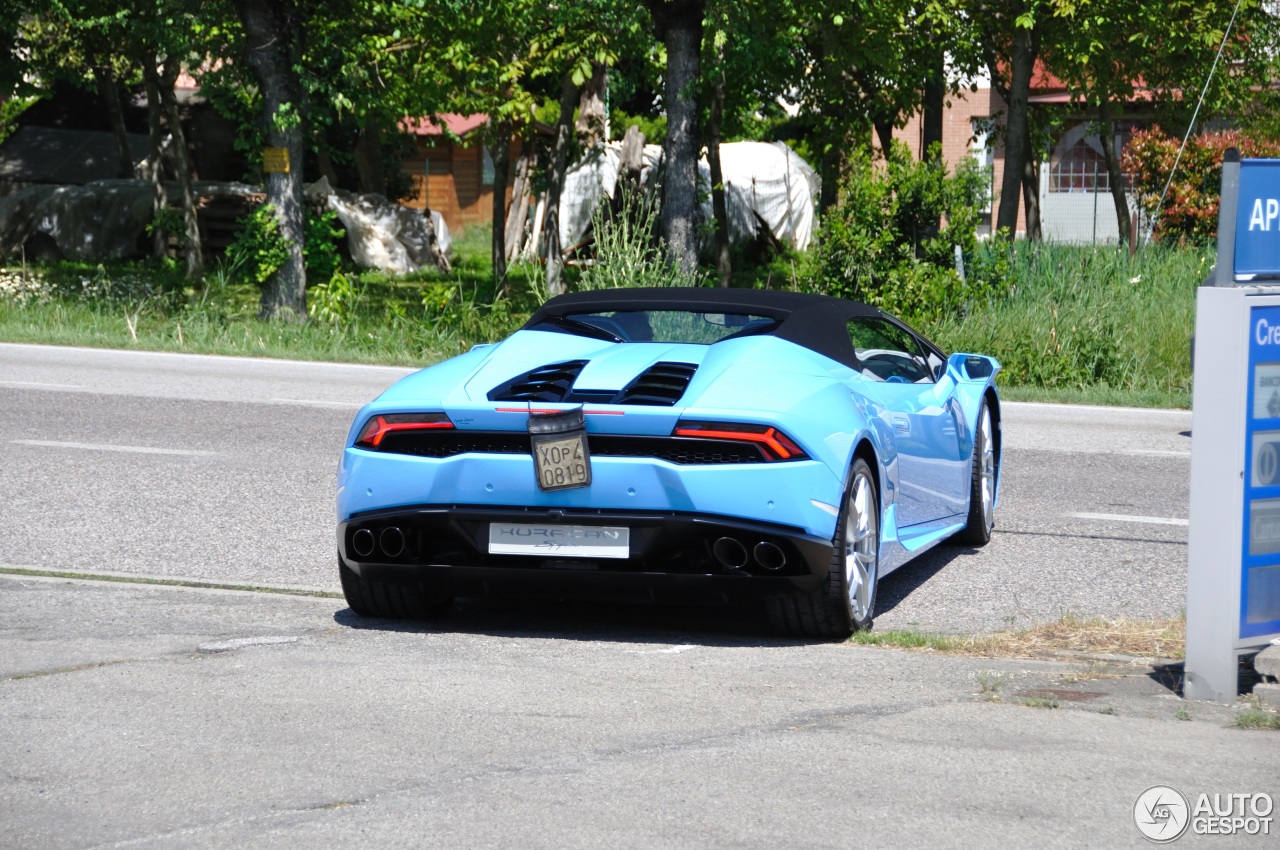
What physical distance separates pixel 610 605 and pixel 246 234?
49.9ft

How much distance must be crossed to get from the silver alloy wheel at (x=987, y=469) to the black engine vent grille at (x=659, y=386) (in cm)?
267

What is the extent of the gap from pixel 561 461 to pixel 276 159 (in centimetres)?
1608

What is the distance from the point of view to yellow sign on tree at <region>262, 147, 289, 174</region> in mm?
20625

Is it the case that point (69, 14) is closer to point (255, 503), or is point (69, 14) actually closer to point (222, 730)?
point (255, 503)

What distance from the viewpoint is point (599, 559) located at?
5.64 metres

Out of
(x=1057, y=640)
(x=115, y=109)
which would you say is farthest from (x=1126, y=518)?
(x=115, y=109)

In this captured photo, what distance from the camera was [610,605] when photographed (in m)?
6.57

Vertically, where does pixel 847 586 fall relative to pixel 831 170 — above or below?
below

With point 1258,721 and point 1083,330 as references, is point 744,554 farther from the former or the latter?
point 1083,330

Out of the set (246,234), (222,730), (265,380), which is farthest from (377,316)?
(222,730)

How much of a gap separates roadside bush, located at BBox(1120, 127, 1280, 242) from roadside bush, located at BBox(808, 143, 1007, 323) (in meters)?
6.26

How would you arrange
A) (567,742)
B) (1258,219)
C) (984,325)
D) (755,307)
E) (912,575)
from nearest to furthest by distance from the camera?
(567,742)
(1258,219)
(755,307)
(912,575)
(984,325)

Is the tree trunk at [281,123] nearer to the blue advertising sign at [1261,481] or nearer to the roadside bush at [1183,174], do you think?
the roadside bush at [1183,174]

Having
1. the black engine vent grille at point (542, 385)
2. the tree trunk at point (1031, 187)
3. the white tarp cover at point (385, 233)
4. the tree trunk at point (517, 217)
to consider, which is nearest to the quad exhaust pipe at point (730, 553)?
the black engine vent grille at point (542, 385)
